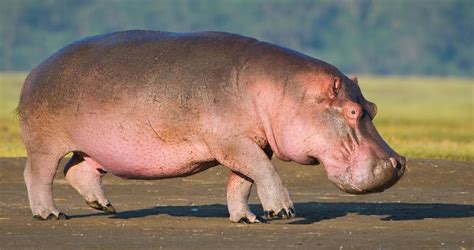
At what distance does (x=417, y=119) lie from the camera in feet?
160

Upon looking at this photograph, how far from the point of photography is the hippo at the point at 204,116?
386 inches

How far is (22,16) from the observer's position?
19162 centimetres

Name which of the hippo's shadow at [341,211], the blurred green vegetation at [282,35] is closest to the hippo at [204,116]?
the hippo's shadow at [341,211]

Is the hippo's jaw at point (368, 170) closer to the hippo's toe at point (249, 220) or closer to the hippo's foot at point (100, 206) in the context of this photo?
the hippo's toe at point (249, 220)

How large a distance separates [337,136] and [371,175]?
0.36 metres

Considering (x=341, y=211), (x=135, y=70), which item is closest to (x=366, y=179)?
(x=135, y=70)

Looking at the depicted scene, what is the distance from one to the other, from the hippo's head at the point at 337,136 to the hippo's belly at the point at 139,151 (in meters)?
0.64

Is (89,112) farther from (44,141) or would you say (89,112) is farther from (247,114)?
(247,114)

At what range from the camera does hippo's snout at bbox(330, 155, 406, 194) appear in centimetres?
966

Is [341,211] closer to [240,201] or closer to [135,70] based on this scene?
[240,201]

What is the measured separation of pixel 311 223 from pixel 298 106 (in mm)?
945

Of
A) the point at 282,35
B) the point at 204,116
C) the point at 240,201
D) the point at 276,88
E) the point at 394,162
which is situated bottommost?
the point at 240,201

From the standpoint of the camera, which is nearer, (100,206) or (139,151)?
(139,151)

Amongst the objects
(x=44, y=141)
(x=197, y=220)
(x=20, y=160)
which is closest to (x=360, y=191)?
(x=197, y=220)
